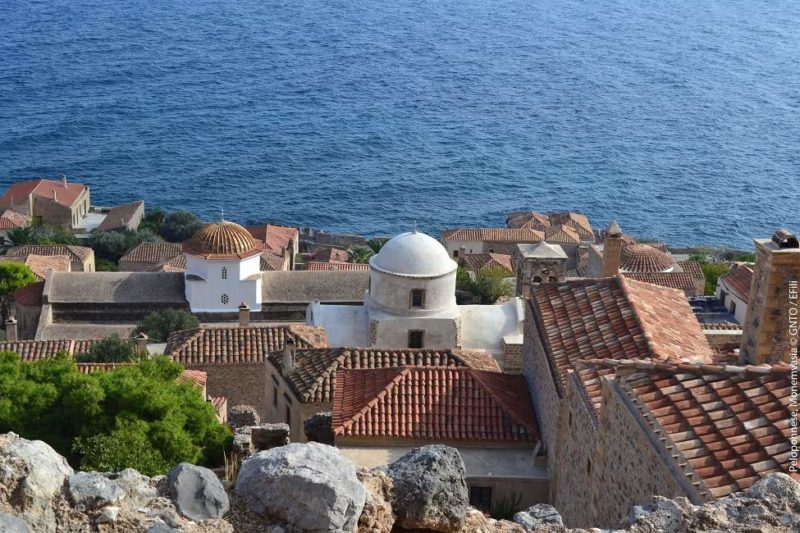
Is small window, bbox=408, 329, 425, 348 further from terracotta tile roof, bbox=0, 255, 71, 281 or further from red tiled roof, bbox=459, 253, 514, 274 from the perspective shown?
red tiled roof, bbox=459, 253, 514, 274

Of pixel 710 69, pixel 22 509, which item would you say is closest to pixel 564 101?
pixel 710 69

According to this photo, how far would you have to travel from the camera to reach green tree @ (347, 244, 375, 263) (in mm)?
58969

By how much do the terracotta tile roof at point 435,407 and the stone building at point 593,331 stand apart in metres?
0.48

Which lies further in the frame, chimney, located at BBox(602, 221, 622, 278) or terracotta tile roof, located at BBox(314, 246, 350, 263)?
terracotta tile roof, located at BBox(314, 246, 350, 263)

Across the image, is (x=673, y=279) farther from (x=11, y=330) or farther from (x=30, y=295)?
(x=11, y=330)

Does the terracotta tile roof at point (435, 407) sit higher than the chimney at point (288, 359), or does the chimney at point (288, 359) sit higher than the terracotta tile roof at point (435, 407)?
the terracotta tile roof at point (435, 407)

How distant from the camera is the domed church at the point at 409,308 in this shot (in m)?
26.2

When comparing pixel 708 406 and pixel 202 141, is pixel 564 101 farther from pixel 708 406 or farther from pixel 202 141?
pixel 708 406

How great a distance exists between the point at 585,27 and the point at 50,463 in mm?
169048

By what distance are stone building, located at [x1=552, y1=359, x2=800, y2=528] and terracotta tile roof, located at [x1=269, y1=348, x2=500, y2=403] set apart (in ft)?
26.6

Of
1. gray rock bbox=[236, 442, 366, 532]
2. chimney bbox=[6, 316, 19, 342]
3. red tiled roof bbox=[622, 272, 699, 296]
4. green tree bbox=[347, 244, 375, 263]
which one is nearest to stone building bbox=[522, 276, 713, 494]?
gray rock bbox=[236, 442, 366, 532]

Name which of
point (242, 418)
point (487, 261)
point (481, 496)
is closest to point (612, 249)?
point (481, 496)

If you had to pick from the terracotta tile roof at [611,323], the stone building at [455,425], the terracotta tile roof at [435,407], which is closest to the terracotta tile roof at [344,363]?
the terracotta tile roof at [435,407]

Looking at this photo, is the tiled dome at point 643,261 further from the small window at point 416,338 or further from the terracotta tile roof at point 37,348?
the terracotta tile roof at point 37,348
